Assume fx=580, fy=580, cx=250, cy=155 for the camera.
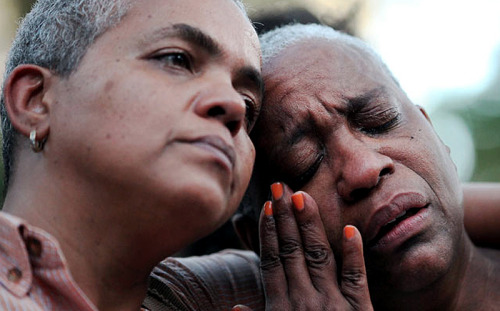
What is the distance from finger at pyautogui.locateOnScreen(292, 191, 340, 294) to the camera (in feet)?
7.34

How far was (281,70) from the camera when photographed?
2.64 meters

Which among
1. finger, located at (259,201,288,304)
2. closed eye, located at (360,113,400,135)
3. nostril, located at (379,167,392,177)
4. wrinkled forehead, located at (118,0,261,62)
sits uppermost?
wrinkled forehead, located at (118,0,261,62)

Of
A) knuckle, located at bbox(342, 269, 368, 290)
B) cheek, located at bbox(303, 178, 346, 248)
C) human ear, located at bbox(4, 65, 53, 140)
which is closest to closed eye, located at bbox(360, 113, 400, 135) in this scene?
cheek, located at bbox(303, 178, 346, 248)

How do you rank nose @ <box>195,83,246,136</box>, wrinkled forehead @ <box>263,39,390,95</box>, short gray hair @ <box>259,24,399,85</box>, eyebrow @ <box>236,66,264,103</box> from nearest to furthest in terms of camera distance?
nose @ <box>195,83,246,136</box>, eyebrow @ <box>236,66,264,103</box>, wrinkled forehead @ <box>263,39,390,95</box>, short gray hair @ <box>259,24,399,85</box>

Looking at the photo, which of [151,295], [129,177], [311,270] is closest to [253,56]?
[129,177]

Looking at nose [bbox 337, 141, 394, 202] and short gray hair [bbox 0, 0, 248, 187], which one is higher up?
short gray hair [bbox 0, 0, 248, 187]

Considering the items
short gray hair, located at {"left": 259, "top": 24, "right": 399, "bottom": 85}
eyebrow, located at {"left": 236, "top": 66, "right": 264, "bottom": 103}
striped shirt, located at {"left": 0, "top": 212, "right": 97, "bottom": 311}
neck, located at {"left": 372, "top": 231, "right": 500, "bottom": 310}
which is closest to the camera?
striped shirt, located at {"left": 0, "top": 212, "right": 97, "bottom": 311}

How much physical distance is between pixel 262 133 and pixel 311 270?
0.65 m

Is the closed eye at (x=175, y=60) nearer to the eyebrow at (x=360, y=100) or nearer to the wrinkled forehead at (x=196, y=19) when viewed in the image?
the wrinkled forehead at (x=196, y=19)

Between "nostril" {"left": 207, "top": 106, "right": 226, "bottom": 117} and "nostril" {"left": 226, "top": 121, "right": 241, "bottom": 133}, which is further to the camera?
"nostril" {"left": 226, "top": 121, "right": 241, "bottom": 133}

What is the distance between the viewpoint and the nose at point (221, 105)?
178 centimetres

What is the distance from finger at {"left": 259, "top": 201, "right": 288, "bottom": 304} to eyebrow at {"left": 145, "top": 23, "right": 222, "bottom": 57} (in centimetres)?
76

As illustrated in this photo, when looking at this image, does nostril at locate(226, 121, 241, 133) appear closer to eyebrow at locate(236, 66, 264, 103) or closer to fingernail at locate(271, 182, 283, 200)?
eyebrow at locate(236, 66, 264, 103)

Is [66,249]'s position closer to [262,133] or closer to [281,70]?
[262,133]
